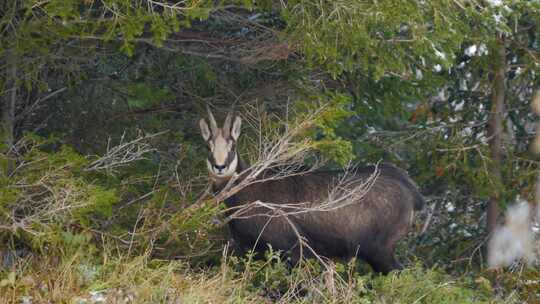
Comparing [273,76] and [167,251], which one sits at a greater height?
[273,76]

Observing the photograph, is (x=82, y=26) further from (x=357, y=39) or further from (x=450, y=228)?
(x=450, y=228)

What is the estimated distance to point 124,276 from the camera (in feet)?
29.6

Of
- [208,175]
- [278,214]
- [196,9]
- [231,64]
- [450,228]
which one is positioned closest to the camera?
[196,9]

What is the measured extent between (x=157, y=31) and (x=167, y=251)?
237cm

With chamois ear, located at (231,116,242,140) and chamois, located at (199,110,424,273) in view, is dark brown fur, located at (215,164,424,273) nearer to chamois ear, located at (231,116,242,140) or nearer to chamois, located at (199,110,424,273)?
chamois, located at (199,110,424,273)

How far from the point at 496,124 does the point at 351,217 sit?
11.7ft

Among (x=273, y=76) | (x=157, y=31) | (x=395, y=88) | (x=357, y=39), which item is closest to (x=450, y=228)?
(x=395, y=88)

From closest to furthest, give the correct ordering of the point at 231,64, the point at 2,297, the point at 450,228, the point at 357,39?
1. the point at 2,297
2. the point at 357,39
3. the point at 231,64
4. the point at 450,228

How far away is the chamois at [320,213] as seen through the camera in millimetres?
11172

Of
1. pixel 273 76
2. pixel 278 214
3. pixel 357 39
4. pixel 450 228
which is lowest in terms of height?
pixel 450 228

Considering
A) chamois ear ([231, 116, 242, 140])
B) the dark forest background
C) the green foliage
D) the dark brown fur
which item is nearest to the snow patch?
the dark forest background

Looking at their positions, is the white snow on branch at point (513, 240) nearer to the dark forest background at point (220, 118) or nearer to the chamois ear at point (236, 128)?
the dark forest background at point (220, 118)

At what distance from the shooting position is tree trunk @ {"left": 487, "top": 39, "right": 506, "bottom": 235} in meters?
13.8

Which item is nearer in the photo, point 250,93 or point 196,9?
point 196,9
